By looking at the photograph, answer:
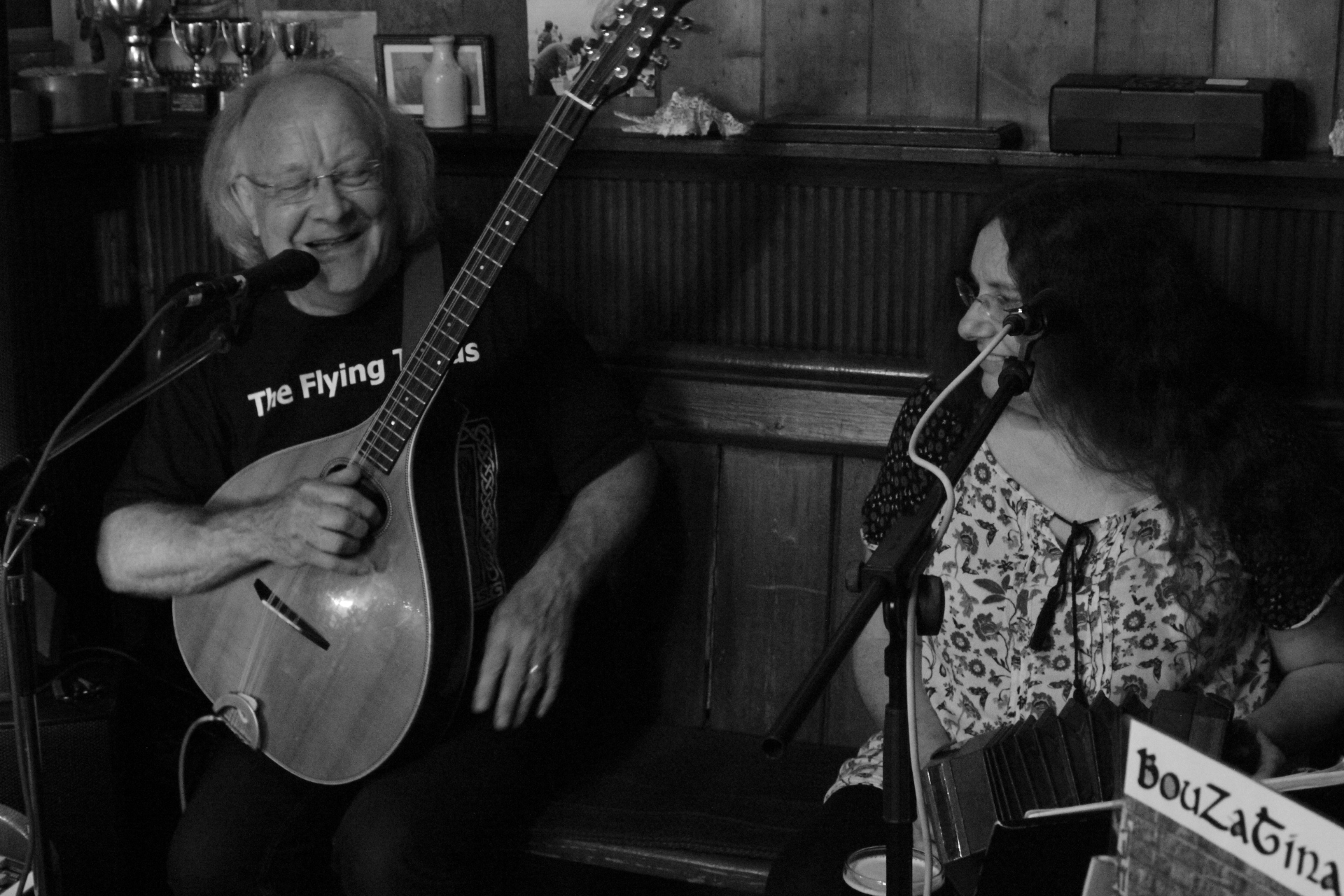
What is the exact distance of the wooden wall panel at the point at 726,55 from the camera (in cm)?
233

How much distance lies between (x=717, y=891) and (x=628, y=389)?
0.76m

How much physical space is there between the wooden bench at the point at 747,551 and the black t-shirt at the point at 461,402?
0.22 meters

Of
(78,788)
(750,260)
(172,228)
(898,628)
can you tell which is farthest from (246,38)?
(898,628)

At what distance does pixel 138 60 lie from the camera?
2674 mm

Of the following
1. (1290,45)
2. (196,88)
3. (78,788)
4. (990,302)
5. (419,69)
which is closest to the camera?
(990,302)

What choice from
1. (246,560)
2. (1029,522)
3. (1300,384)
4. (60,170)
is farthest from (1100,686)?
(60,170)

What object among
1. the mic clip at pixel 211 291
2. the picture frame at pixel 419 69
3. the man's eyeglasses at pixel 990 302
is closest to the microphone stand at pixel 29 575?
the mic clip at pixel 211 291

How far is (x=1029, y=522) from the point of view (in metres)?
1.80

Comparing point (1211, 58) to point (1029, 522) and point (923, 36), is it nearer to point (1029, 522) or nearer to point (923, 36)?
point (923, 36)

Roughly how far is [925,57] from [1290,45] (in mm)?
479

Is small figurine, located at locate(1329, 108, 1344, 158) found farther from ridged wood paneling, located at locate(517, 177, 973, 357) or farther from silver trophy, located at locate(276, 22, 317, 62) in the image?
silver trophy, located at locate(276, 22, 317, 62)

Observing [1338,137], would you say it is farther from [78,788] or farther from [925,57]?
[78,788]

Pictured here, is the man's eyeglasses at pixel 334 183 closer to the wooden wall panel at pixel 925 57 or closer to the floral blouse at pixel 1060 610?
the wooden wall panel at pixel 925 57

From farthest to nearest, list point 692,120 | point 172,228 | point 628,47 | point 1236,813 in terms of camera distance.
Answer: point 172,228, point 692,120, point 628,47, point 1236,813
